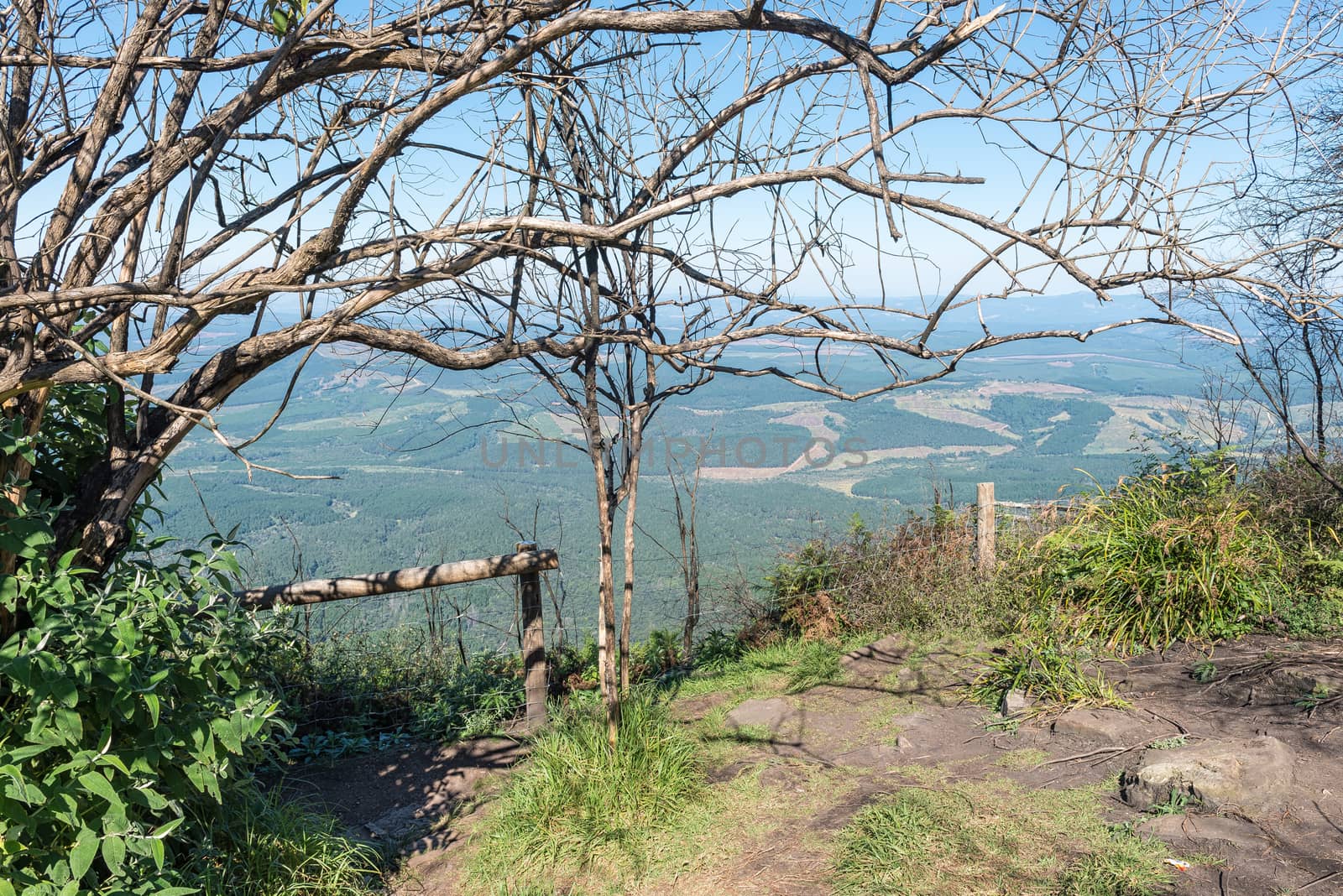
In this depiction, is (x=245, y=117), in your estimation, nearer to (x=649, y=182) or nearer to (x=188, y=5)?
(x=188, y=5)

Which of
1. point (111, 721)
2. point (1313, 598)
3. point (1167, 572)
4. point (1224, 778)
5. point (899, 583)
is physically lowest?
point (1224, 778)

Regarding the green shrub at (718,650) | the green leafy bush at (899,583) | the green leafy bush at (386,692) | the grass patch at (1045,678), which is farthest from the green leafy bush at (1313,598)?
the green leafy bush at (386,692)

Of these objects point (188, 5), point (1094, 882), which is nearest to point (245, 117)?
point (188, 5)

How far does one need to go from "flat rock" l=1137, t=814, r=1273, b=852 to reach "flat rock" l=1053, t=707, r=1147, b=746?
79 centimetres

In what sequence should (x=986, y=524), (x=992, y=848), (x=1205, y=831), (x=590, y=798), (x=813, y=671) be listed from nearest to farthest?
(x=1205, y=831) → (x=992, y=848) → (x=590, y=798) → (x=813, y=671) → (x=986, y=524)

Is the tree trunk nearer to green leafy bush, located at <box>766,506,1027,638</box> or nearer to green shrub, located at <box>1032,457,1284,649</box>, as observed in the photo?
green leafy bush, located at <box>766,506,1027,638</box>

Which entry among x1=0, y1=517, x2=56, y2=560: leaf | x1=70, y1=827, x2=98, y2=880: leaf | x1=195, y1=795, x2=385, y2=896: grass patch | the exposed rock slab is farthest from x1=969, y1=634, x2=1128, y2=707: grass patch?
x1=0, y1=517, x2=56, y2=560: leaf

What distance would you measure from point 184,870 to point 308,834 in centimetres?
55

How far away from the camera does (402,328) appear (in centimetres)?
348

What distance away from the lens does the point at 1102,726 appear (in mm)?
4148

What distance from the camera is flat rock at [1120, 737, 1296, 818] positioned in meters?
3.25

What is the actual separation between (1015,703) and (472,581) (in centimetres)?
313

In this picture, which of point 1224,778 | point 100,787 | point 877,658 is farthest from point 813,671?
point 100,787

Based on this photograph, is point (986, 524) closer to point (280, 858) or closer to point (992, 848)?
point (992, 848)
